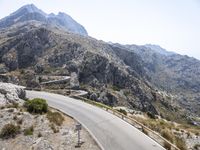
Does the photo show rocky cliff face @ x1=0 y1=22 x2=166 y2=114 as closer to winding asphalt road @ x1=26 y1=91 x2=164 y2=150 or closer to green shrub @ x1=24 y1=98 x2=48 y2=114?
winding asphalt road @ x1=26 y1=91 x2=164 y2=150

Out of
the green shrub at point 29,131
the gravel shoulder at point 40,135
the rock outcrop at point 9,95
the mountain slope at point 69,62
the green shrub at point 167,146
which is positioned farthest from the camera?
the mountain slope at point 69,62

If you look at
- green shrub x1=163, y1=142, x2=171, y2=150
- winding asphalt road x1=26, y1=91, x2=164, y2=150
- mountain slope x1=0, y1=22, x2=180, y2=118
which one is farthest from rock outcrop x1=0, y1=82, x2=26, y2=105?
mountain slope x1=0, y1=22, x2=180, y2=118

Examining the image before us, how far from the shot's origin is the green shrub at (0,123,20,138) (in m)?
21.1

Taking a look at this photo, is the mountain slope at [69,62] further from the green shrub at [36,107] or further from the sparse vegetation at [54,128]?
the sparse vegetation at [54,128]

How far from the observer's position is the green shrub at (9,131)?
21128 millimetres

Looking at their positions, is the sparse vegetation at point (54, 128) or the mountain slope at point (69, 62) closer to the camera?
the sparse vegetation at point (54, 128)

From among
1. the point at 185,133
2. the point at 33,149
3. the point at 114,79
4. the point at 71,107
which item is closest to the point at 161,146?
the point at 33,149

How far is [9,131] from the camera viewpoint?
2130 centimetres

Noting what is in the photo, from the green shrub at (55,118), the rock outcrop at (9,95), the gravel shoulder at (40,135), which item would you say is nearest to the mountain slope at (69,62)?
the rock outcrop at (9,95)

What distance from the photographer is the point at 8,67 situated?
132 m

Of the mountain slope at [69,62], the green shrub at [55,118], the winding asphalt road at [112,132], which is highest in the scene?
the mountain slope at [69,62]

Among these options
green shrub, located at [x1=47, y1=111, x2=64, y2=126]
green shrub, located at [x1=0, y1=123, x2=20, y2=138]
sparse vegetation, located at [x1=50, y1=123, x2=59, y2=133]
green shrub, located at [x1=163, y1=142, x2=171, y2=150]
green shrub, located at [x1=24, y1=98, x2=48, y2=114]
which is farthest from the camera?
green shrub, located at [x1=24, y1=98, x2=48, y2=114]

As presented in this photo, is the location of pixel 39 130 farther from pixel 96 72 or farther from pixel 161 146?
pixel 96 72

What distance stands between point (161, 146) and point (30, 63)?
124 meters
